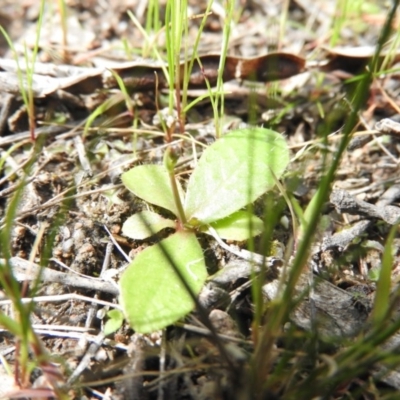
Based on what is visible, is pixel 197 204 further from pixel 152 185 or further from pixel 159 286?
pixel 159 286

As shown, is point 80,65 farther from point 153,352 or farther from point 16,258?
point 153,352

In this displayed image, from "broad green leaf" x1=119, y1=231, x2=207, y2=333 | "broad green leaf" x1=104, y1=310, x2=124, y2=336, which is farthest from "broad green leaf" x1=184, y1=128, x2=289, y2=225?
"broad green leaf" x1=104, y1=310, x2=124, y2=336

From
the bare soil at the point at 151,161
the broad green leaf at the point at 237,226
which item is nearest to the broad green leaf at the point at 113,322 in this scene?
the bare soil at the point at 151,161

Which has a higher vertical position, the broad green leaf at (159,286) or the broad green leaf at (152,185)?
the broad green leaf at (152,185)

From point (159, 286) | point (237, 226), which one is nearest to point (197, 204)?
point (237, 226)

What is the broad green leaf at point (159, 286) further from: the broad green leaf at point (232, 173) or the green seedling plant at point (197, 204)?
the broad green leaf at point (232, 173)

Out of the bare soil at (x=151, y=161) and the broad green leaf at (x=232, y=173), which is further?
the broad green leaf at (x=232, y=173)

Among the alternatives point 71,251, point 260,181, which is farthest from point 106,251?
point 260,181

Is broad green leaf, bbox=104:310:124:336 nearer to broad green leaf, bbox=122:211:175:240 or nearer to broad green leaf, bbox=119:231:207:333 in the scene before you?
broad green leaf, bbox=119:231:207:333
